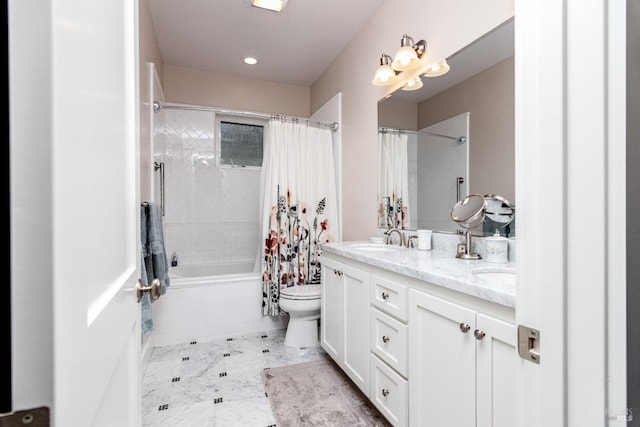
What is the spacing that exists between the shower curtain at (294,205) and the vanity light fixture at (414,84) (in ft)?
3.47

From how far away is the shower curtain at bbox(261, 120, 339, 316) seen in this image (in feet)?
9.12

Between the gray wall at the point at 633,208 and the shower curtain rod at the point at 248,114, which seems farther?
the shower curtain rod at the point at 248,114

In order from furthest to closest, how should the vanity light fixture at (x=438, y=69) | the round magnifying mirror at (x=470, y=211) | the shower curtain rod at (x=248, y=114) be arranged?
the shower curtain rod at (x=248, y=114) → the vanity light fixture at (x=438, y=69) → the round magnifying mirror at (x=470, y=211)

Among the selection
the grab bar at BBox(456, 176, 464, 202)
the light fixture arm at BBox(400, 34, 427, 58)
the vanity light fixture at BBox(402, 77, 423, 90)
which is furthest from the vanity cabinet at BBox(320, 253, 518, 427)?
the light fixture arm at BBox(400, 34, 427, 58)

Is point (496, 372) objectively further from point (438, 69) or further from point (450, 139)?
point (438, 69)

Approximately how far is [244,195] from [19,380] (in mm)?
3463

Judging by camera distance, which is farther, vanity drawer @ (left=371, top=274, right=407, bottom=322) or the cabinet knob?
vanity drawer @ (left=371, top=274, right=407, bottom=322)

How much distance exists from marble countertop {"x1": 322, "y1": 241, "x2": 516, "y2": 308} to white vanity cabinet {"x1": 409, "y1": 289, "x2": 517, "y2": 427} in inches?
3.0

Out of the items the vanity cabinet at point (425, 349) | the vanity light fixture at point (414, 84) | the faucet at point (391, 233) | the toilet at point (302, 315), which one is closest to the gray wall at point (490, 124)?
the vanity light fixture at point (414, 84)

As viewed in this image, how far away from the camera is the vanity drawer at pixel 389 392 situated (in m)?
1.36

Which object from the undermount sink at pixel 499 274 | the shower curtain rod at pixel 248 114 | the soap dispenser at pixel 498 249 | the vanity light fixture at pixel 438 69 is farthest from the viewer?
the shower curtain rod at pixel 248 114

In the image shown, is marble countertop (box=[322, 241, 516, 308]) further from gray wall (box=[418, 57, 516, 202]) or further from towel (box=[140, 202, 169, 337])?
towel (box=[140, 202, 169, 337])

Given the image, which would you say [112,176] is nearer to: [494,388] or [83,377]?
[83,377]

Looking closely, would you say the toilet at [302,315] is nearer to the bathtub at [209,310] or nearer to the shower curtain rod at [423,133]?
the bathtub at [209,310]
